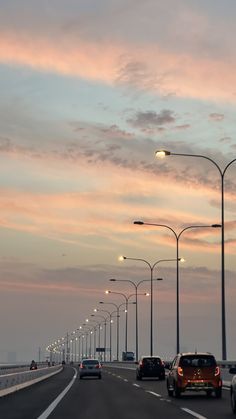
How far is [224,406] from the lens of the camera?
23.9 metres

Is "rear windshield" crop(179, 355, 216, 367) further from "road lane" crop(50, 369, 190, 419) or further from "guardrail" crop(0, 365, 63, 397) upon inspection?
"guardrail" crop(0, 365, 63, 397)

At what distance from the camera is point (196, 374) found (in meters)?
28.5

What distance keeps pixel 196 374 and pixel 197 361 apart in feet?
1.82

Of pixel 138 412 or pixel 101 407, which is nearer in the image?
pixel 138 412

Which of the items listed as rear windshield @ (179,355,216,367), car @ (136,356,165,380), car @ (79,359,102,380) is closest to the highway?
rear windshield @ (179,355,216,367)

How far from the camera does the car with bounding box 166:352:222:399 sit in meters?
28.5

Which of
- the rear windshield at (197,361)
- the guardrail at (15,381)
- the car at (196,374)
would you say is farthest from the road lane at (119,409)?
the guardrail at (15,381)

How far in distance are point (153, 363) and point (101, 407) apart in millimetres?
27807

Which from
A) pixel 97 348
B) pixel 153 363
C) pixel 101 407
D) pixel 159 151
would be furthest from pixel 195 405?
pixel 97 348

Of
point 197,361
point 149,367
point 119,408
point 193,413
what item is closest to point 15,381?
point 197,361

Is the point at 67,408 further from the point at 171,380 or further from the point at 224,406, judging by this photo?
the point at 171,380

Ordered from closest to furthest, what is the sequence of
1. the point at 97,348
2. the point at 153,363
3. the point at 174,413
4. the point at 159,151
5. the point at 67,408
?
the point at 174,413
the point at 67,408
the point at 159,151
the point at 153,363
the point at 97,348

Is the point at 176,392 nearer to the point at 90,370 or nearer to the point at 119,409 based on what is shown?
the point at 119,409

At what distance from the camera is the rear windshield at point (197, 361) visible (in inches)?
1136
